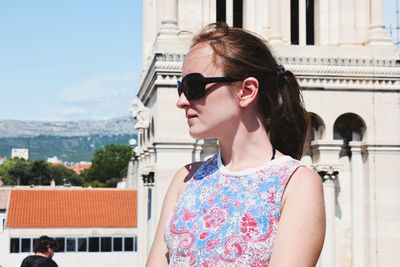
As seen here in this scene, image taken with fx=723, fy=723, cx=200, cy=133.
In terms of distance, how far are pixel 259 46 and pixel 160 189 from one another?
1690 cm

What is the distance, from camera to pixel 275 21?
22016mm

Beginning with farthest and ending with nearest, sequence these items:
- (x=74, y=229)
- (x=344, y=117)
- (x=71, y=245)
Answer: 1. (x=74, y=229)
2. (x=71, y=245)
3. (x=344, y=117)

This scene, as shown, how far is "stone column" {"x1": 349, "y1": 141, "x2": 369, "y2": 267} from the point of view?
854 inches

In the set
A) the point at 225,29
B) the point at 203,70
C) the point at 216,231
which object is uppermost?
the point at 225,29

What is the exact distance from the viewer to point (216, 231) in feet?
10.4

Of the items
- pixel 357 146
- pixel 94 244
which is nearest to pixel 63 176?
pixel 94 244

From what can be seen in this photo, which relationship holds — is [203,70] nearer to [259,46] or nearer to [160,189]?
[259,46]

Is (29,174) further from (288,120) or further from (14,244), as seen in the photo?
(288,120)

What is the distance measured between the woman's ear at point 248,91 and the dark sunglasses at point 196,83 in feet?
0.18

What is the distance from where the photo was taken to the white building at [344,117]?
68.7 feet

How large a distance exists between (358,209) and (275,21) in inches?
245

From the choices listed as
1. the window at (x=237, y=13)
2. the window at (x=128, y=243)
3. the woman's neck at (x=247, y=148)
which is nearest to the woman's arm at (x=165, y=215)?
the woman's neck at (x=247, y=148)

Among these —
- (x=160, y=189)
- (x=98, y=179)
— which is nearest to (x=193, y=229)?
(x=160, y=189)

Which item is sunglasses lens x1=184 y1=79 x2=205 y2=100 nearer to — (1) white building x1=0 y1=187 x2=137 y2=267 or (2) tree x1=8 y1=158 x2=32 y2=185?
(1) white building x1=0 y1=187 x2=137 y2=267
